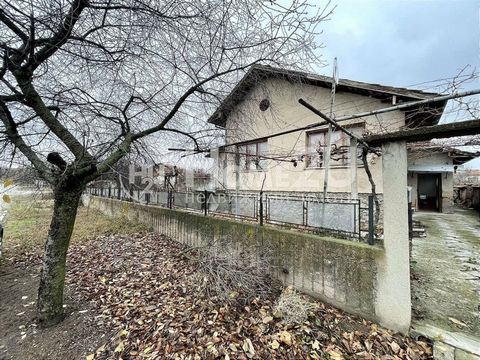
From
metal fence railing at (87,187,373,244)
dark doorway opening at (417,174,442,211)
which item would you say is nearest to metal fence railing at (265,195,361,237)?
metal fence railing at (87,187,373,244)

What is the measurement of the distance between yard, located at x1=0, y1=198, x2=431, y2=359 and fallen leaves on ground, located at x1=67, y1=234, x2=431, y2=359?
0.04ft

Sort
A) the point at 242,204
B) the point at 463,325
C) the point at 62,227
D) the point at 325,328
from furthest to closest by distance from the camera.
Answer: the point at 242,204
the point at 62,227
the point at 325,328
the point at 463,325

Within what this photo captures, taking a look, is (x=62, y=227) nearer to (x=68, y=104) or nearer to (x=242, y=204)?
(x=68, y=104)

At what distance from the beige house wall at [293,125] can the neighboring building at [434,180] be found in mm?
6598

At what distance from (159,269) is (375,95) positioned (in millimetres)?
7676

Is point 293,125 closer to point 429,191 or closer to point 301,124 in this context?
point 301,124

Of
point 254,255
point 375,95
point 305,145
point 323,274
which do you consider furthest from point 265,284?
point 375,95

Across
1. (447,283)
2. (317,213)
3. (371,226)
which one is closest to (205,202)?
(317,213)

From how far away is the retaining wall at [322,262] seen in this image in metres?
3.14

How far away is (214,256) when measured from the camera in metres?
4.23

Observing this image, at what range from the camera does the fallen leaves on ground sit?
8.78 ft

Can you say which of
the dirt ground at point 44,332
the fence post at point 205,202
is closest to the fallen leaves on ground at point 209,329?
the dirt ground at point 44,332

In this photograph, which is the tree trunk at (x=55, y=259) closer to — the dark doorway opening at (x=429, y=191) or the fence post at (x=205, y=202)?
the fence post at (x=205, y=202)

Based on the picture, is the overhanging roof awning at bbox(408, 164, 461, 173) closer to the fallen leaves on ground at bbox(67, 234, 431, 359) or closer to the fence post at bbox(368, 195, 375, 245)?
the fence post at bbox(368, 195, 375, 245)
